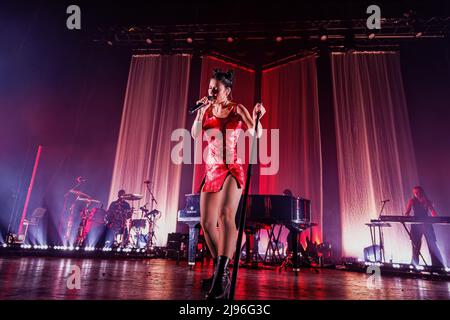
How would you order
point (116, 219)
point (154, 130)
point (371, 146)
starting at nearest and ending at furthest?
point (116, 219)
point (371, 146)
point (154, 130)

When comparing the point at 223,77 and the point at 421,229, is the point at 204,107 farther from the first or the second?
the point at 421,229

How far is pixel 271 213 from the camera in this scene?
400 cm

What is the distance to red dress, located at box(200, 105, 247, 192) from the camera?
1873 millimetres

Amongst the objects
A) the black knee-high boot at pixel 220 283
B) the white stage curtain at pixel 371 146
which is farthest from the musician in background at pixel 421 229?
the black knee-high boot at pixel 220 283

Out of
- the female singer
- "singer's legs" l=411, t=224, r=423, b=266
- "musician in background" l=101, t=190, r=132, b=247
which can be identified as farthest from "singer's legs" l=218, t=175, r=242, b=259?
"singer's legs" l=411, t=224, r=423, b=266

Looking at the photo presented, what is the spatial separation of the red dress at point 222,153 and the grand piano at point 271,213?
6.40ft

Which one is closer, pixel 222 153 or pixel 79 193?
pixel 222 153

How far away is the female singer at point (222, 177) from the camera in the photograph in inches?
68.4

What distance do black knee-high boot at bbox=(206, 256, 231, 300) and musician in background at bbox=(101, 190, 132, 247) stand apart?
5503 millimetres

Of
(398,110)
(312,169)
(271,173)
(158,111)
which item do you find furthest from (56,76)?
(398,110)

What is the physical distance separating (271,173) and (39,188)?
6.31 metres

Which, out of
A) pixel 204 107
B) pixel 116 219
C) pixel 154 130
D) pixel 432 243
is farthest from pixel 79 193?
pixel 432 243

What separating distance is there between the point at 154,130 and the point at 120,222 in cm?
289

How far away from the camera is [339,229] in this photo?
7324 millimetres
